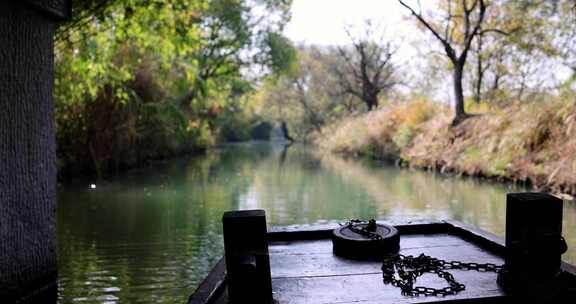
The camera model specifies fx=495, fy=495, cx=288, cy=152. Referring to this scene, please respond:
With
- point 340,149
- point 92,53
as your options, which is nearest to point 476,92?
point 340,149

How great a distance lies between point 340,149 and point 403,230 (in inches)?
846

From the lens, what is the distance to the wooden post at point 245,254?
1897mm

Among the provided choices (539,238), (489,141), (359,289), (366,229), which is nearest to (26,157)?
(359,289)

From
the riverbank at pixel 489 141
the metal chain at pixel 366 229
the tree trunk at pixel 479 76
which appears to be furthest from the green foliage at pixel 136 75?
the tree trunk at pixel 479 76

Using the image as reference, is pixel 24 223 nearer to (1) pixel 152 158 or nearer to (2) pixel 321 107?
(1) pixel 152 158

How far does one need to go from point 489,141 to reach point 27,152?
1208 cm

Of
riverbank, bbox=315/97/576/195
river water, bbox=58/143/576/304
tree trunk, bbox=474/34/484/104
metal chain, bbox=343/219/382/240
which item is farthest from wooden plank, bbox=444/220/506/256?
tree trunk, bbox=474/34/484/104

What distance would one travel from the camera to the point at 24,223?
1.87 meters

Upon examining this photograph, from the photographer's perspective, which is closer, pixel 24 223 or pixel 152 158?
pixel 24 223

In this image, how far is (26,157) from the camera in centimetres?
190

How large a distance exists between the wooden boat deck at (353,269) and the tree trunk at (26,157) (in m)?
0.63

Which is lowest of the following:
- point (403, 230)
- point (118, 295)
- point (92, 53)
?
point (118, 295)

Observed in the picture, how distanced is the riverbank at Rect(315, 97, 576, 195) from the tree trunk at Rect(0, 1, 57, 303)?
8.43 metres

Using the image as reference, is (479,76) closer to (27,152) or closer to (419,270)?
(419,270)
